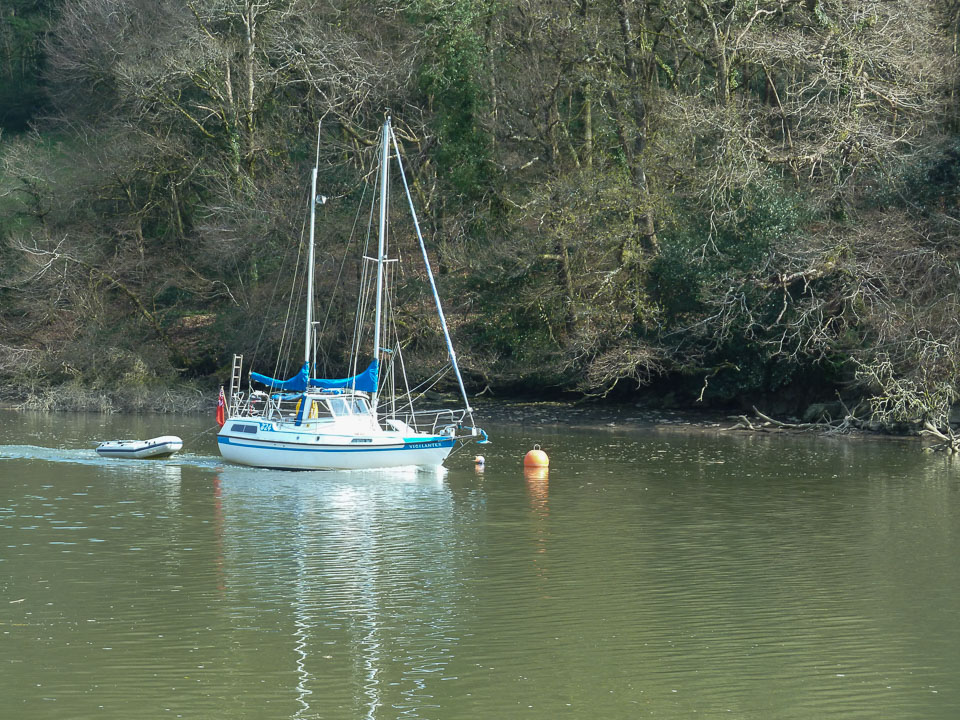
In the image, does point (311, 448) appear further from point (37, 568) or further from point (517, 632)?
point (517, 632)

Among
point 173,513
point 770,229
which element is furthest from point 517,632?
point 770,229

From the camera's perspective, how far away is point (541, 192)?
4288cm

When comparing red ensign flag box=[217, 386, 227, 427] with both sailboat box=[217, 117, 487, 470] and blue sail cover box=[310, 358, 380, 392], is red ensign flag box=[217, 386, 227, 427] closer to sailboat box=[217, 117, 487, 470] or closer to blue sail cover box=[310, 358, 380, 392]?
sailboat box=[217, 117, 487, 470]

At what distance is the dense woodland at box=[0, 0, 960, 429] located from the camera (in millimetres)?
37375

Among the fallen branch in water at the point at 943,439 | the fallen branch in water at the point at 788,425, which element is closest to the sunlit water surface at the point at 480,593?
the fallen branch in water at the point at 943,439

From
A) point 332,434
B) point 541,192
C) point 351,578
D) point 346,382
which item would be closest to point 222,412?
point 346,382

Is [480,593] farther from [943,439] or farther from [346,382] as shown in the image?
[943,439]

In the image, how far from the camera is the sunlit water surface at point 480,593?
12266 millimetres

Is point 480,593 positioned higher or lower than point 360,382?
lower

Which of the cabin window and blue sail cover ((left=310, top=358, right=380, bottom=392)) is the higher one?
blue sail cover ((left=310, top=358, right=380, bottom=392))

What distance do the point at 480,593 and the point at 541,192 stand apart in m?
27.9

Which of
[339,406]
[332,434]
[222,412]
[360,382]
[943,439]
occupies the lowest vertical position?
[943,439]

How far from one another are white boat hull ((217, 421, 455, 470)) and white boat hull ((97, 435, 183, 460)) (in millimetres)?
2208

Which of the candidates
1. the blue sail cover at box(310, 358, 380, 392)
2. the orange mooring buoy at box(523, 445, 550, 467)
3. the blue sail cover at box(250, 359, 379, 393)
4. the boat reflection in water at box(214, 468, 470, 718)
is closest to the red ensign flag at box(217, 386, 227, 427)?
the blue sail cover at box(250, 359, 379, 393)
